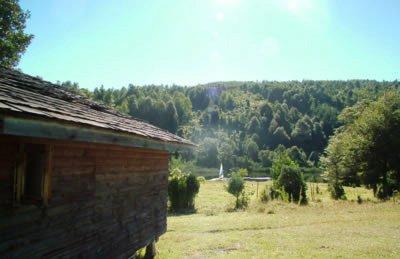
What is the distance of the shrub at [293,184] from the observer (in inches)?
1157

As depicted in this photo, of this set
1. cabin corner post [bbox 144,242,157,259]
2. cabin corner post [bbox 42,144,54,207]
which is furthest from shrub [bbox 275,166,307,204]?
cabin corner post [bbox 42,144,54,207]

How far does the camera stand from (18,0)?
27.4 meters

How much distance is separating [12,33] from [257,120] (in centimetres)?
14816

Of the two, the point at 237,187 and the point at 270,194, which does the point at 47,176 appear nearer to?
the point at 237,187

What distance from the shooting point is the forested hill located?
133m

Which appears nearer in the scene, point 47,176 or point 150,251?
point 47,176

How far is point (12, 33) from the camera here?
26.7 meters

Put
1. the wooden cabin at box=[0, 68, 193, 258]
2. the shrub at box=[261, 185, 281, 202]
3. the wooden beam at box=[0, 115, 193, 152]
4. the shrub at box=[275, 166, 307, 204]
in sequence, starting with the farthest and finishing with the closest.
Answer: the shrub at box=[261, 185, 281, 202] → the shrub at box=[275, 166, 307, 204] → the wooden cabin at box=[0, 68, 193, 258] → the wooden beam at box=[0, 115, 193, 152]

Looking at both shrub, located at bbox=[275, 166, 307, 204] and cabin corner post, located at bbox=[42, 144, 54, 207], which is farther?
shrub, located at bbox=[275, 166, 307, 204]

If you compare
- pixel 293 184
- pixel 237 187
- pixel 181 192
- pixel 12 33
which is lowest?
pixel 181 192

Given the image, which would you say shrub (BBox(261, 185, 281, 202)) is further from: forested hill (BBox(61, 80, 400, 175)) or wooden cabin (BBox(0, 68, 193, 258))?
forested hill (BBox(61, 80, 400, 175))

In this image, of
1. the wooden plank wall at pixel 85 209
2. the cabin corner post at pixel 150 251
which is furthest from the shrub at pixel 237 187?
the wooden plank wall at pixel 85 209

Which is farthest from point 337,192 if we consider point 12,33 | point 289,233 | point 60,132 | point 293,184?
point 60,132

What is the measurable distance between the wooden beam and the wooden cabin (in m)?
0.01
